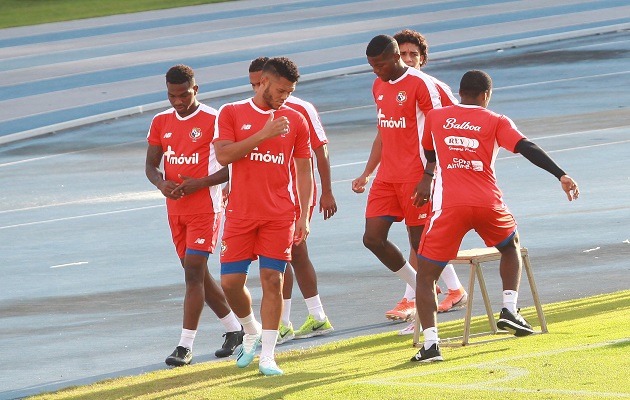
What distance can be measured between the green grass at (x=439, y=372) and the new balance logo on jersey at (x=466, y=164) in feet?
3.83

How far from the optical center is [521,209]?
16.2 metres

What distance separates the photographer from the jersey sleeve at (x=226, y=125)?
8.80 meters

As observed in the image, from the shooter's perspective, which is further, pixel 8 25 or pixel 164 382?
pixel 8 25

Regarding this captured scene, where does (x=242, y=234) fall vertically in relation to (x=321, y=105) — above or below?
below

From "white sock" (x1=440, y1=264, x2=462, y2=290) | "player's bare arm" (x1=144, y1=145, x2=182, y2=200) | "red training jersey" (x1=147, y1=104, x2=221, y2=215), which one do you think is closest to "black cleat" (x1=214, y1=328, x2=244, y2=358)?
"red training jersey" (x1=147, y1=104, x2=221, y2=215)

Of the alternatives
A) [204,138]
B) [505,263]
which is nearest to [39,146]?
[204,138]

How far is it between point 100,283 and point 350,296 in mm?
2641

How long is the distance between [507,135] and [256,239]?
1.75 m

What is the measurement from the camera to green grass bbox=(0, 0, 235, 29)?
4031 cm

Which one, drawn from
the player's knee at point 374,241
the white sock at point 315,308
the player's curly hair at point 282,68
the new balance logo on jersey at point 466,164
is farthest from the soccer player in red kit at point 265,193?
the white sock at point 315,308

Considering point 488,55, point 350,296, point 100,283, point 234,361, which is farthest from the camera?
point 488,55

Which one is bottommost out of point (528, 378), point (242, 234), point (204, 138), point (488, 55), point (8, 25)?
point (528, 378)

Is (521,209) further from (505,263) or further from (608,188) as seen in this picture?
(505,263)

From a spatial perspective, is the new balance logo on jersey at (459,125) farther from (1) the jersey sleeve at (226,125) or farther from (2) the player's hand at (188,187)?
(2) the player's hand at (188,187)
